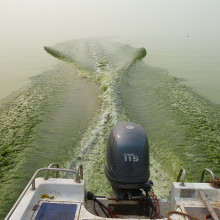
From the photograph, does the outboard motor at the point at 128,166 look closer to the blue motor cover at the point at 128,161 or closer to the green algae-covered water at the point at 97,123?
the blue motor cover at the point at 128,161

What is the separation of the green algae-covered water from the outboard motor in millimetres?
1266

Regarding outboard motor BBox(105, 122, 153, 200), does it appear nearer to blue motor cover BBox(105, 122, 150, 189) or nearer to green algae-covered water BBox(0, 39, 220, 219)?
blue motor cover BBox(105, 122, 150, 189)

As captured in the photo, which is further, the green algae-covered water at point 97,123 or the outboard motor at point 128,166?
the green algae-covered water at point 97,123

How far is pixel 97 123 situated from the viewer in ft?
20.6

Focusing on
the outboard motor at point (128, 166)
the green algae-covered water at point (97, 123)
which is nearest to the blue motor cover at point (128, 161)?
the outboard motor at point (128, 166)

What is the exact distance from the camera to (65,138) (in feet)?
18.5

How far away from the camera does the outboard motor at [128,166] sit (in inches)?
114

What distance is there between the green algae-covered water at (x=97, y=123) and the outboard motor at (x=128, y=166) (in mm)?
1266

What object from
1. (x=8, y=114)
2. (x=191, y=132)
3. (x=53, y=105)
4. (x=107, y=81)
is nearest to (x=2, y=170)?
(x=8, y=114)

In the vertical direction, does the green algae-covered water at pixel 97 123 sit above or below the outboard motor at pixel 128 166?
below

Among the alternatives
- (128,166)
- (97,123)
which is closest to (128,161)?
(128,166)

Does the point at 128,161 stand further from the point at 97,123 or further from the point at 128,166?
the point at 97,123

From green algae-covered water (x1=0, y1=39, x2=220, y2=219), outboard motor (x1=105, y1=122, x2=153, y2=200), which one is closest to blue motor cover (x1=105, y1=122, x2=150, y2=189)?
outboard motor (x1=105, y1=122, x2=153, y2=200)

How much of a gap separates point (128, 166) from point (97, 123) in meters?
3.41
